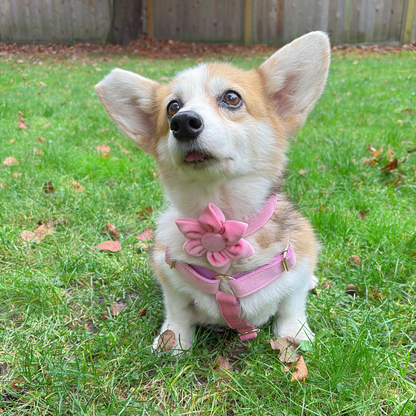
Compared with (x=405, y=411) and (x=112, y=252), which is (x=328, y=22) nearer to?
(x=112, y=252)

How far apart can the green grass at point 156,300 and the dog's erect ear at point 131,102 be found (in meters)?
0.84

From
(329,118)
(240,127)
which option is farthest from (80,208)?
(329,118)

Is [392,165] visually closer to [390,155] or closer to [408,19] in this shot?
[390,155]

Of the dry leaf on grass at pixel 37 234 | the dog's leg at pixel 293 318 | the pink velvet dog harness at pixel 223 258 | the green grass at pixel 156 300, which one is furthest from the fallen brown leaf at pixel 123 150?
the dog's leg at pixel 293 318

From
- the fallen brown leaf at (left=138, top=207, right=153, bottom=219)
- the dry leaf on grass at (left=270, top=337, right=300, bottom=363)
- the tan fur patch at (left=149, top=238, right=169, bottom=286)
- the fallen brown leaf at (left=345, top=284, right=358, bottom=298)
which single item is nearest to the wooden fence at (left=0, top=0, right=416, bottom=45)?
the fallen brown leaf at (left=138, top=207, right=153, bottom=219)

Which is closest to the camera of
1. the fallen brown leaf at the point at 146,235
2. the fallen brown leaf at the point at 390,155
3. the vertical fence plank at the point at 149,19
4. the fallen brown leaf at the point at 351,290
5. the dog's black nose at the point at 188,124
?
the dog's black nose at the point at 188,124

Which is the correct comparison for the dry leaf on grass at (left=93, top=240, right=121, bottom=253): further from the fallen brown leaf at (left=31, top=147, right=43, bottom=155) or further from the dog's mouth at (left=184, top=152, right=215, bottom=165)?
the fallen brown leaf at (left=31, top=147, right=43, bottom=155)

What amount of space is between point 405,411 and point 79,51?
1342 centimetres

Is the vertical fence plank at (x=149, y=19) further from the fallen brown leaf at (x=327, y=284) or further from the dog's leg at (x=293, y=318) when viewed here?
the dog's leg at (x=293, y=318)

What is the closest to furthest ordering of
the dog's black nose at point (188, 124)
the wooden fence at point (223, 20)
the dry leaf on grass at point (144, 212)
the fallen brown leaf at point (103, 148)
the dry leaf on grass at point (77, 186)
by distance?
the dog's black nose at point (188, 124)
the dry leaf on grass at point (144, 212)
the dry leaf on grass at point (77, 186)
the fallen brown leaf at point (103, 148)
the wooden fence at point (223, 20)

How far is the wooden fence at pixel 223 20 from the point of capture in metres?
12.1

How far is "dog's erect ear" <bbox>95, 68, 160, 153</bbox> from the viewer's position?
199cm

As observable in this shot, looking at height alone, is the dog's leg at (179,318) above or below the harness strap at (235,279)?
below

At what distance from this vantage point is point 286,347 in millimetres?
1696
